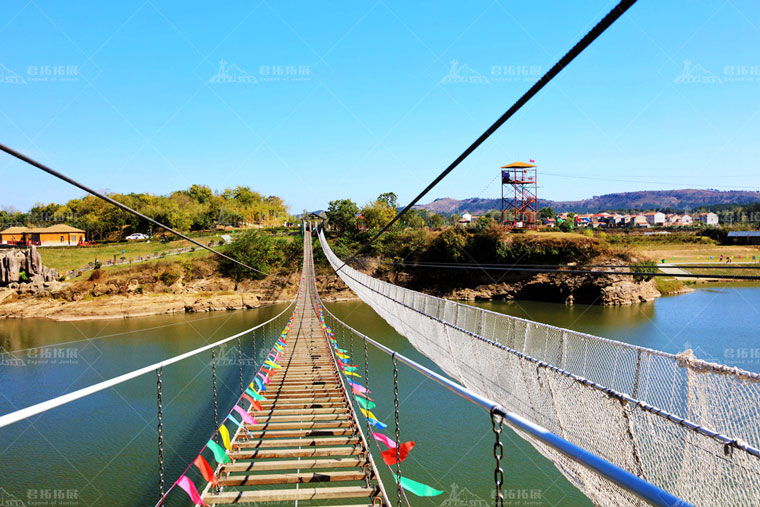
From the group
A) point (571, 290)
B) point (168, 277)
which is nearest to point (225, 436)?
point (571, 290)

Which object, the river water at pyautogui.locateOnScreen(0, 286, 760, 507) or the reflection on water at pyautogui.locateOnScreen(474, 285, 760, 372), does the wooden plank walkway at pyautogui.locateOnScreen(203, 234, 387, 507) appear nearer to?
the river water at pyautogui.locateOnScreen(0, 286, 760, 507)

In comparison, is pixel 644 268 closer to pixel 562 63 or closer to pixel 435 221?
pixel 562 63

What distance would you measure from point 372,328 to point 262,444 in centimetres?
1391

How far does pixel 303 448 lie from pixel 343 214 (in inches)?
1392

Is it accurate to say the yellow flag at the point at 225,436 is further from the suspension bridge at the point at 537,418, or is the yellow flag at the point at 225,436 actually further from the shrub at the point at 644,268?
the shrub at the point at 644,268

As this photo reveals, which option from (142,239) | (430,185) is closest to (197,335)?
(430,185)

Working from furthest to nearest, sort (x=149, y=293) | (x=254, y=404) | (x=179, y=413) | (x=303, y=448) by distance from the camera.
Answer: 1. (x=149, y=293)
2. (x=179, y=413)
3. (x=254, y=404)
4. (x=303, y=448)

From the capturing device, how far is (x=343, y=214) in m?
39.3

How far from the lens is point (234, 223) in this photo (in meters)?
53.5

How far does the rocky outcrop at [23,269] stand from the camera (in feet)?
84.8

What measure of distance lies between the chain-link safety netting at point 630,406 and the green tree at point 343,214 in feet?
113

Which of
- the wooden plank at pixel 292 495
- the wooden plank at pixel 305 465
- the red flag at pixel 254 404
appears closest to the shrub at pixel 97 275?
the red flag at pixel 254 404

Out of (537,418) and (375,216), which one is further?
(375,216)

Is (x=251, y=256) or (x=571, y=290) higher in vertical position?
(x=251, y=256)
